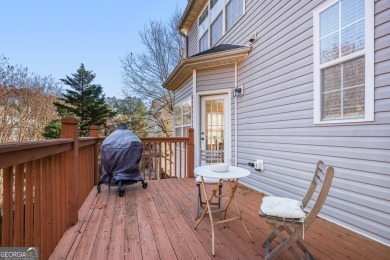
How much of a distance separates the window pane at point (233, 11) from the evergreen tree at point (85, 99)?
10434 millimetres

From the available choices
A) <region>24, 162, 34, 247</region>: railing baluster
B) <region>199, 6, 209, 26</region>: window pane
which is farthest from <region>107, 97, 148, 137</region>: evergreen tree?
<region>24, 162, 34, 247</region>: railing baluster

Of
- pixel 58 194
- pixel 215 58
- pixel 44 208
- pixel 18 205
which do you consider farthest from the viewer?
pixel 215 58

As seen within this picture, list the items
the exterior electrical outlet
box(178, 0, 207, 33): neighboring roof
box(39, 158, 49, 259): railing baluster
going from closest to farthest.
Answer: box(39, 158, 49, 259): railing baluster, the exterior electrical outlet, box(178, 0, 207, 33): neighboring roof

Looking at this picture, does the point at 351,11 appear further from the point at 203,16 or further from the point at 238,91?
the point at 203,16

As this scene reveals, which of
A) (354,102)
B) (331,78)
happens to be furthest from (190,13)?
(354,102)

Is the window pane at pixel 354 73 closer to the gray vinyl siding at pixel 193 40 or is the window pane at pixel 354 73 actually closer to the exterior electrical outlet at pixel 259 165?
the exterior electrical outlet at pixel 259 165

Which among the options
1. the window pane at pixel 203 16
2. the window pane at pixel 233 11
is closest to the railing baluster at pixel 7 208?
the window pane at pixel 233 11

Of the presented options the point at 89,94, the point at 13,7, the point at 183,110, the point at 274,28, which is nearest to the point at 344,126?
the point at 274,28

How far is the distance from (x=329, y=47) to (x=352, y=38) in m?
0.30

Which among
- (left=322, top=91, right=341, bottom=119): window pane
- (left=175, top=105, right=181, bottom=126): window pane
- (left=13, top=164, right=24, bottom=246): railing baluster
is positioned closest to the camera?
(left=13, top=164, right=24, bottom=246): railing baluster

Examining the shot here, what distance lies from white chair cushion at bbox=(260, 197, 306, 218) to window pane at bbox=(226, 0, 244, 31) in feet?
14.6

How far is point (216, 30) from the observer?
21.0 feet

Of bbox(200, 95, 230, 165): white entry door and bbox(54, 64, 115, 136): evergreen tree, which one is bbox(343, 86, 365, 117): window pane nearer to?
bbox(200, 95, 230, 165): white entry door

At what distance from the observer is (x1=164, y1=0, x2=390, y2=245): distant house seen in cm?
223
